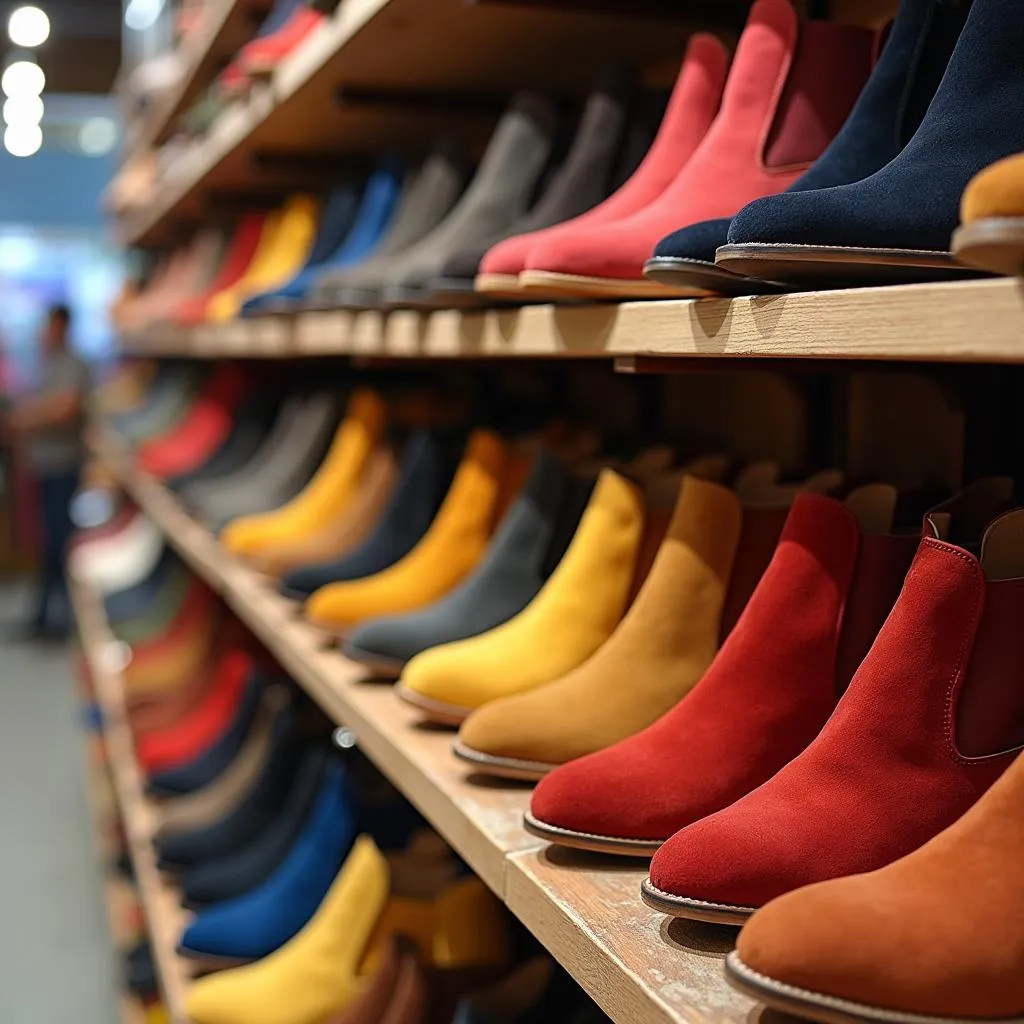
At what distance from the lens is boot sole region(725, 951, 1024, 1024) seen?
1.84 ft

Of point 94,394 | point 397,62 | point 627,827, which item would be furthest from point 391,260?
point 94,394

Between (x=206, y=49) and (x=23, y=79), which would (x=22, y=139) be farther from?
(x=206, y=49)

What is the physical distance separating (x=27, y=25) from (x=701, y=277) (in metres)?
7.69

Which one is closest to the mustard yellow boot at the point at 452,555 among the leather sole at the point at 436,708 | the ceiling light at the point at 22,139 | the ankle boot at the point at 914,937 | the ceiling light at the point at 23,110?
the leather sole at the point at 436,708

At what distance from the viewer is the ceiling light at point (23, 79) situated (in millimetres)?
8023

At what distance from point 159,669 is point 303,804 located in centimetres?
139

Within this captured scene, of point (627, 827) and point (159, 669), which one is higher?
point (627, 827)

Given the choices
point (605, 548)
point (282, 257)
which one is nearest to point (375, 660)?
point (605, 548)

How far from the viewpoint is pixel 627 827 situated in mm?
799

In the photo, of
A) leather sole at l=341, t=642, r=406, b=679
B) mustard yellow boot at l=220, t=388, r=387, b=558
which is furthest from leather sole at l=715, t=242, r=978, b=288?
mustard yellow boot at l=220, t=388, r=387, b=558

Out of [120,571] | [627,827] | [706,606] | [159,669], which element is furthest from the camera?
[120,571]

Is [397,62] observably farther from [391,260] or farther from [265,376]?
[265,376]

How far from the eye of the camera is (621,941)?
72 cm

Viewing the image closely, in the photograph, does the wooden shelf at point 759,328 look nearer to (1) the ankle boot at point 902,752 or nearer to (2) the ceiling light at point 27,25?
(1) the ankle boot at point 902,752
